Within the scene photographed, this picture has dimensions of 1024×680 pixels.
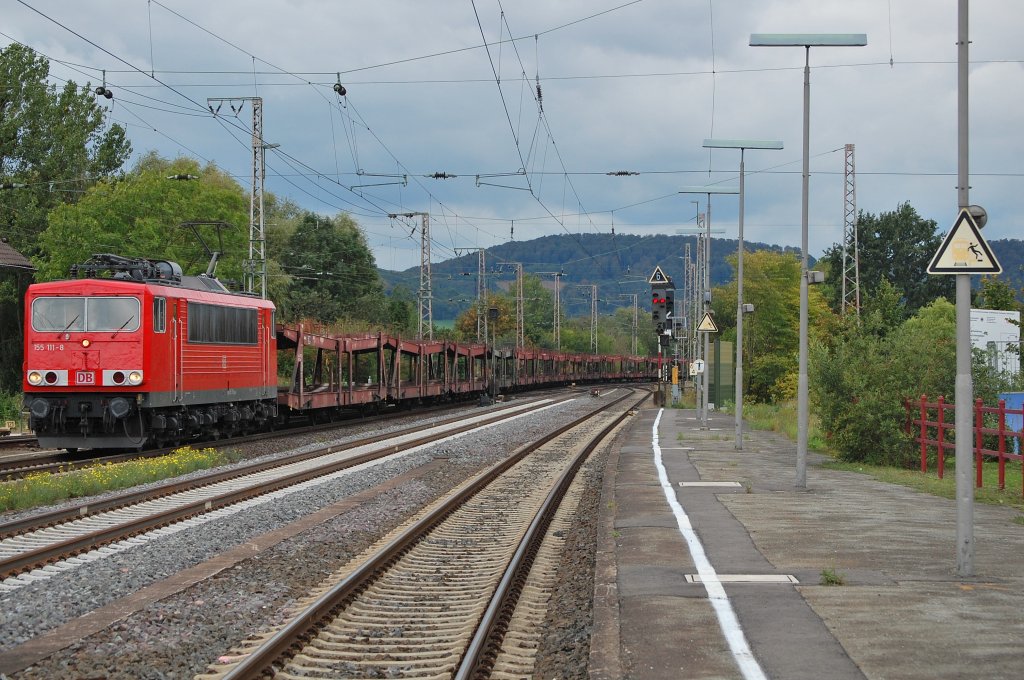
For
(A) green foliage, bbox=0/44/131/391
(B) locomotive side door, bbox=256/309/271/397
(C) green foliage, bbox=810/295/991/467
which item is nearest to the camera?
(C) green foliage, bbox=810/295/991/467

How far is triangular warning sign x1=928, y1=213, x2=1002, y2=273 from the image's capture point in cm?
976

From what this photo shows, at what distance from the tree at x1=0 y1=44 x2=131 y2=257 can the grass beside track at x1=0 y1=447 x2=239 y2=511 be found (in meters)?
43.2

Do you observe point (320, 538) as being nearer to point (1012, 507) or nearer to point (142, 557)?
point (142, 557)

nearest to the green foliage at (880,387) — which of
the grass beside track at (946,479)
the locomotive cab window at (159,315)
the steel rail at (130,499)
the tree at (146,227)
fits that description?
the grass beside track at (946,479)

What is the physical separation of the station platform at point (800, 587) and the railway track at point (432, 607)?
29.6 inches

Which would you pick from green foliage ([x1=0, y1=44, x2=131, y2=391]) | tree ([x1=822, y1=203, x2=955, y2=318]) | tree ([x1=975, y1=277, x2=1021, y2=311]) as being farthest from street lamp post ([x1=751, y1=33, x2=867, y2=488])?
tree ([x1=822, y1=203, x2=955, y2=318])

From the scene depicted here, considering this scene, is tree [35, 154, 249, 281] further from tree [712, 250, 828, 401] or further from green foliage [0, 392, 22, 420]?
tree [712, 250, 828, 401]

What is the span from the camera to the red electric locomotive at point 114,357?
22.6 meters

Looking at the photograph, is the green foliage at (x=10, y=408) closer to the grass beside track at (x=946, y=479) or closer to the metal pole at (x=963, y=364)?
the grass beside track at (x=946, y=479)

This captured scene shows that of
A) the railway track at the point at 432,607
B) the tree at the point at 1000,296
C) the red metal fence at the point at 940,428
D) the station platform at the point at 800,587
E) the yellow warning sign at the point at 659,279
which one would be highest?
the yellow warning sign at the point at 659,279

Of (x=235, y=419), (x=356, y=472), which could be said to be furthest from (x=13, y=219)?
(x=356, y=472)

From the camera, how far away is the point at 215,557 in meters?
11.6

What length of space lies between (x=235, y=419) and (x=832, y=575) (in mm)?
21040

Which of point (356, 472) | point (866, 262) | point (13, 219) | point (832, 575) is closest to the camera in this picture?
point (832, 575)
